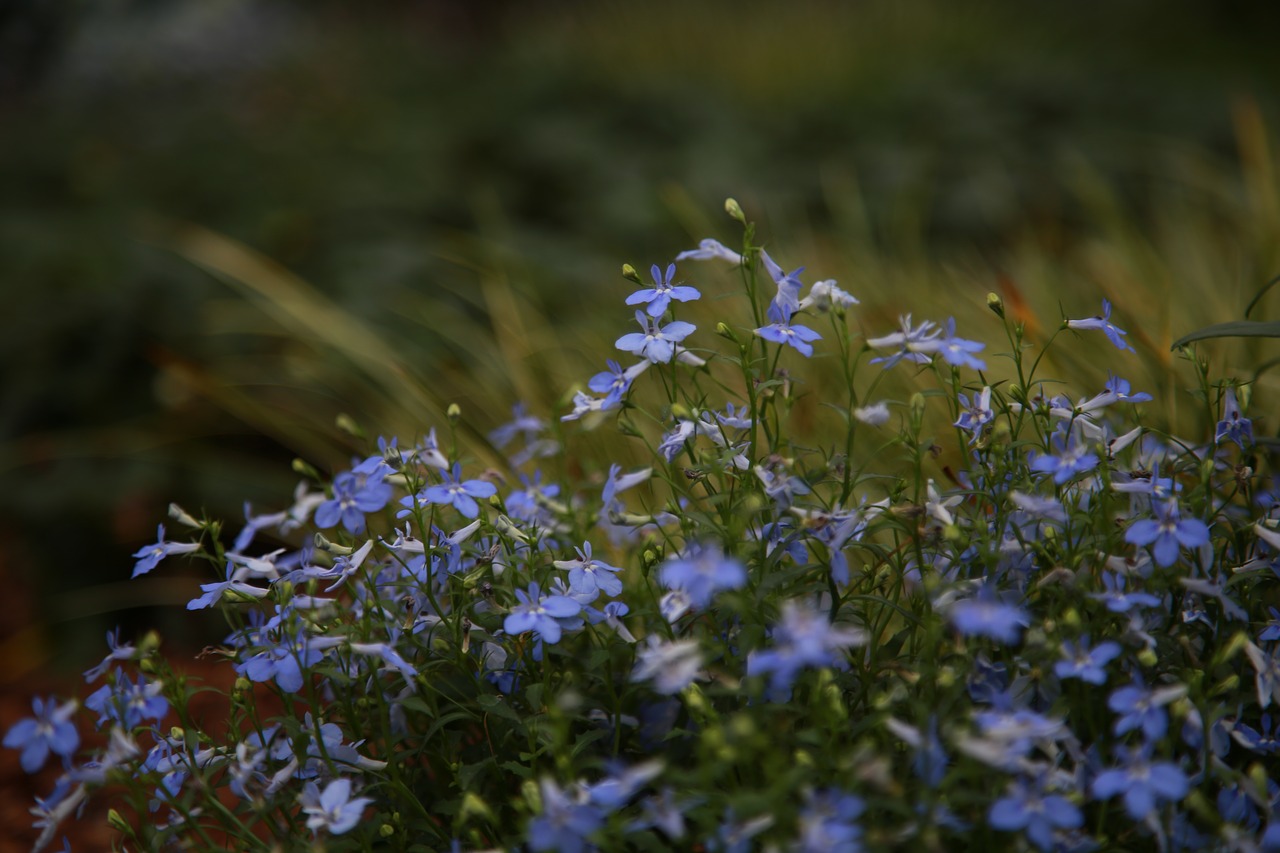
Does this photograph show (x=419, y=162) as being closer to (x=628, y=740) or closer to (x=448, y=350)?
(x=448, y=350)

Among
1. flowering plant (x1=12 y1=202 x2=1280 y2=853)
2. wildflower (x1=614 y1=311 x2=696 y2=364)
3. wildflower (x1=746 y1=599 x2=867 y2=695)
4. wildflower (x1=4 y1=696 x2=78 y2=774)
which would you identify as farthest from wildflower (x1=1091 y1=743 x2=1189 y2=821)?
wildflower (x1=4 y1=696 x2=78 y2=774)

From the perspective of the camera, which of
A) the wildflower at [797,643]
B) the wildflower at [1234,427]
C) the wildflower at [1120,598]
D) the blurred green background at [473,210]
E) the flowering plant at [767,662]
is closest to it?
the wildflower at [797,643]

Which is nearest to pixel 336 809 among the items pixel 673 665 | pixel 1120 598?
pixel 673 665

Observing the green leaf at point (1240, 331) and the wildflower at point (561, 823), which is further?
the green leaf at point (1240, 331)

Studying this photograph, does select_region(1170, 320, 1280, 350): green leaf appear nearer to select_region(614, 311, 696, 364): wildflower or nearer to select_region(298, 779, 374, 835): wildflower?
select_region(614, 311, 696, 364): wildflower

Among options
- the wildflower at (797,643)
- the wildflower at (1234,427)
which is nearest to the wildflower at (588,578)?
the wildflower at (797,643)

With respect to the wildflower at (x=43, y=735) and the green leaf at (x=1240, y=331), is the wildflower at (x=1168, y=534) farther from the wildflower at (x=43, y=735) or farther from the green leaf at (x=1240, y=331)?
the wildflower at (x=43, y=735)
